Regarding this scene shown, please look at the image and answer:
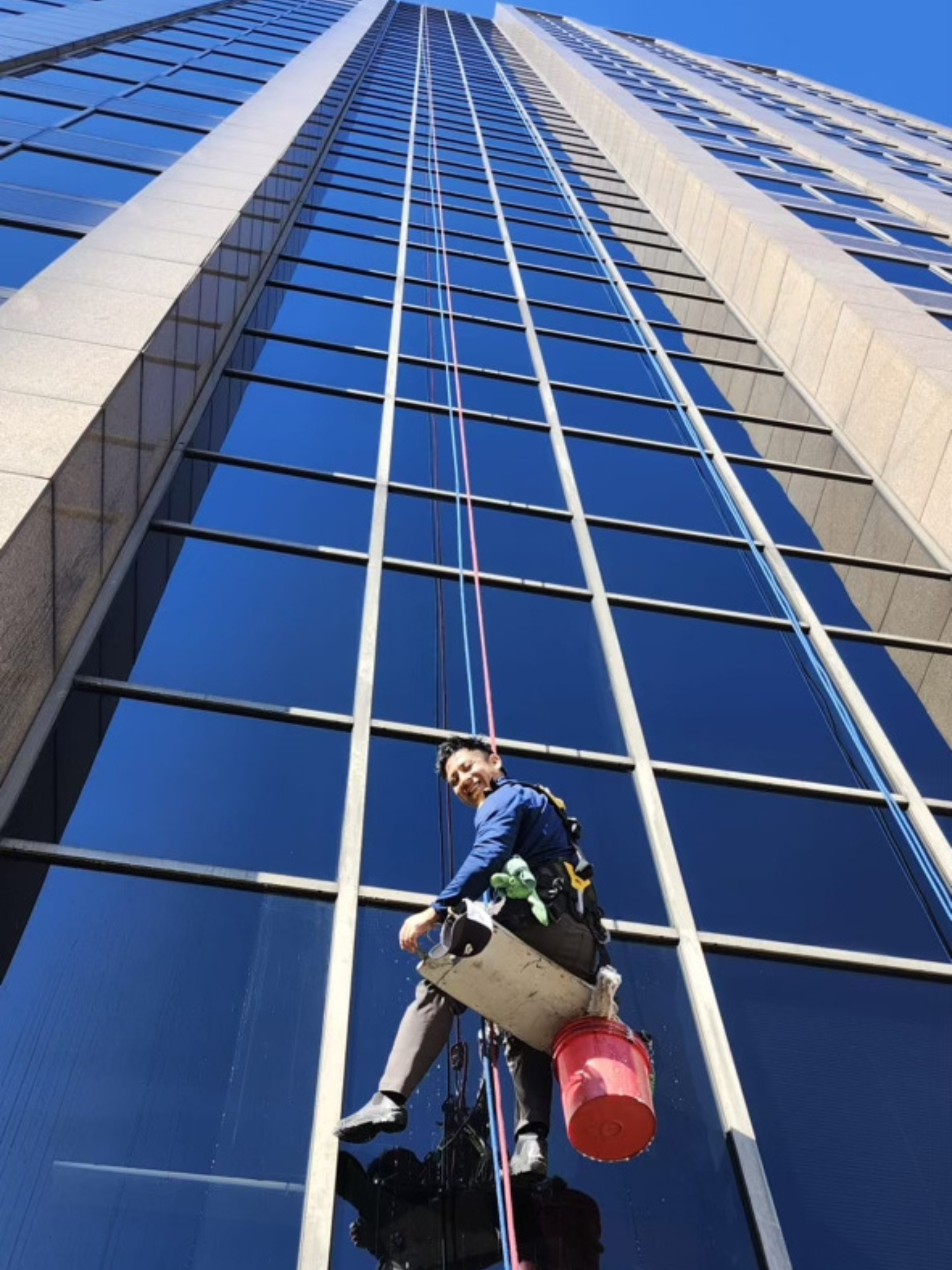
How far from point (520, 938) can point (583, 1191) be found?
3.24 feet

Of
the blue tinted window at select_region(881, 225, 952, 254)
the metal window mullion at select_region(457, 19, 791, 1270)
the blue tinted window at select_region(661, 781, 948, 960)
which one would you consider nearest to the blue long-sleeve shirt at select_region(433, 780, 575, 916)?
the metal window mullion at select_region(457, 19, 791, 1270)

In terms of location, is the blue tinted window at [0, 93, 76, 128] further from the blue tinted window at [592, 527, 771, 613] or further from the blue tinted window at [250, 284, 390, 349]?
the blue tinted window at [592, 527, 771, 613]

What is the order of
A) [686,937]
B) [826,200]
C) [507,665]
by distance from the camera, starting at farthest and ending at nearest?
[826,200]
[507,665]
[686,937]

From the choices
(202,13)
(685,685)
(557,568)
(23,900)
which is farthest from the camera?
(202,13)

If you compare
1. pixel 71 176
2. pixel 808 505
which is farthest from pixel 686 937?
pixel 71 176

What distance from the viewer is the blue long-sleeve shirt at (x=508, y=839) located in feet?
15.4

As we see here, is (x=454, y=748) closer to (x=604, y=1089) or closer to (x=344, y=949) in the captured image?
(x=344, y=949)

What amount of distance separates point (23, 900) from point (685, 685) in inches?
181

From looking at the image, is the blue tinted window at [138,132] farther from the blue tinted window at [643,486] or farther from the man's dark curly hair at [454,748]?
the man's dark curly hair at [454,748]

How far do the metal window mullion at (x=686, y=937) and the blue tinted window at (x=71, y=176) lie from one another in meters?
5.28

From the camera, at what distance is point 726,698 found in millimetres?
8414

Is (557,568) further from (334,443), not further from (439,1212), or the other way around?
(439,1212)

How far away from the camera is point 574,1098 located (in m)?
4.31

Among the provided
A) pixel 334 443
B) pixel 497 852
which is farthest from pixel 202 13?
pixel 497 852
